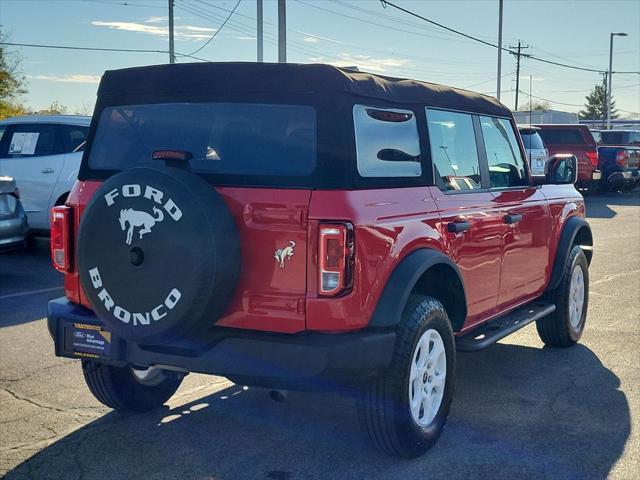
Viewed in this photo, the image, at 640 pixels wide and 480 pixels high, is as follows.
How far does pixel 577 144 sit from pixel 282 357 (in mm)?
20488

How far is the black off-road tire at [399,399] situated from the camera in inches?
154

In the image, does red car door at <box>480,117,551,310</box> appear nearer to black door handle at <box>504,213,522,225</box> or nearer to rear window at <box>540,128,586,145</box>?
black door handle at <box>504,213,522,225</box>

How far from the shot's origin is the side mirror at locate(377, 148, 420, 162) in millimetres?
4117

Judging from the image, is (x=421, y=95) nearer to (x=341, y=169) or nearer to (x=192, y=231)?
(x=341, y=169)

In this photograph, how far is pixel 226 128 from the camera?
403 cm

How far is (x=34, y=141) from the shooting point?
36.4ft

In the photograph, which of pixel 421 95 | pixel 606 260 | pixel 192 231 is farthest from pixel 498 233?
pixel 606 260

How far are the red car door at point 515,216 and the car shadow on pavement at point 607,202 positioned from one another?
43.4ft

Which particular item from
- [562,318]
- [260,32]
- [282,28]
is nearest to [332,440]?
[562,318]

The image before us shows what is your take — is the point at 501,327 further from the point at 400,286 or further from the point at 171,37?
the point at 171,37

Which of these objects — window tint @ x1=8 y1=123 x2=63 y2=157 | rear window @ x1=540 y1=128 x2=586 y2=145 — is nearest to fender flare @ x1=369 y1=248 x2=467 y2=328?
window tint @ x1=8 y1=123 x2=63 y2=157

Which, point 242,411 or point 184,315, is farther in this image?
point 242,411

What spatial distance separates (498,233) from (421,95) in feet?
3.61

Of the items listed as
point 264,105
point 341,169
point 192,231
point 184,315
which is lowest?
point 184,315
